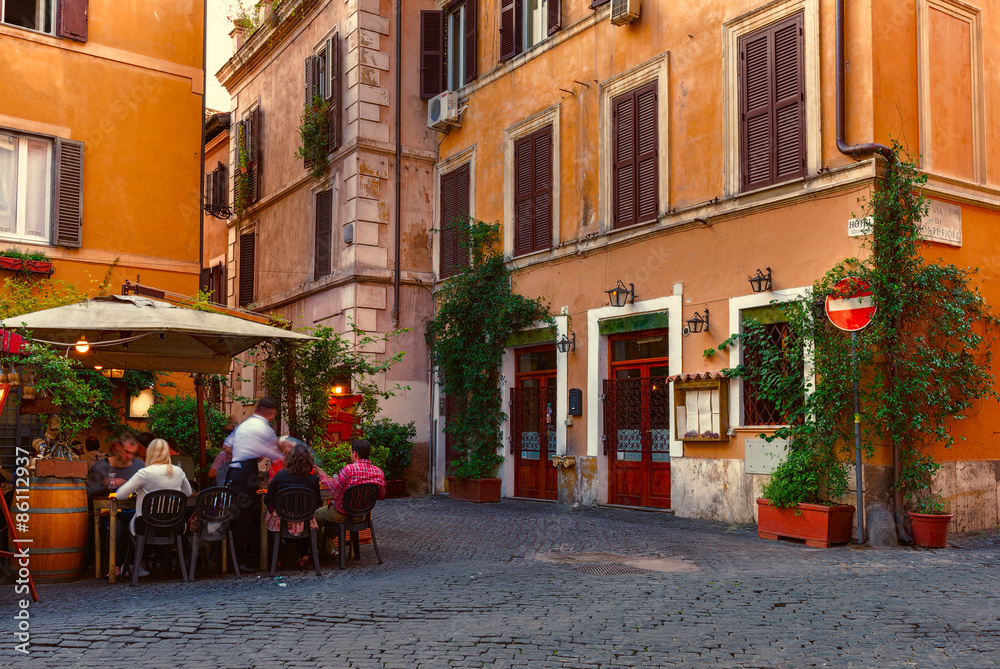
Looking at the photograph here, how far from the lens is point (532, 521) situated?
12.2m

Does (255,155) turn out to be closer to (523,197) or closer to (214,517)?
(523,197)

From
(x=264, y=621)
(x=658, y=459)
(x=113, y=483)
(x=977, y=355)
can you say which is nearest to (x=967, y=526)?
(x=977, y=355)

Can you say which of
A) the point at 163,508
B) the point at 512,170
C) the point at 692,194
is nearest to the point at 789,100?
the point at 692,194

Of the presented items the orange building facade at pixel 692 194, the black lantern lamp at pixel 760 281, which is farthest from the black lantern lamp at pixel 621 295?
the black lantern lamp at pixel 760 281

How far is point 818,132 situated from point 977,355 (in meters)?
3.14

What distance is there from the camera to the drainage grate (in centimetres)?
809

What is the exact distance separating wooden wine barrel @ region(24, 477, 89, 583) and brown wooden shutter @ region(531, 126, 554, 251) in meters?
8.63

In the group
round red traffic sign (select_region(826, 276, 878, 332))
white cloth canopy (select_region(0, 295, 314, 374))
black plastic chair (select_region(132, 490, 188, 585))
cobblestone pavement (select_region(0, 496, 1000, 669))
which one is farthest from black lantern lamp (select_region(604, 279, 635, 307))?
black plastic chair (select_region(132, 490, 188, 585))

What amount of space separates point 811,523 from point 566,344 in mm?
5193

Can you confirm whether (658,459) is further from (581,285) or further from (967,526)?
(967,526)

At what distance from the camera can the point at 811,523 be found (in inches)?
389

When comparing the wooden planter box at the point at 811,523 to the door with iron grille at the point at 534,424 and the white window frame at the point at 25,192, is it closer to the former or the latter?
the door with iron grille at the point at 534,424

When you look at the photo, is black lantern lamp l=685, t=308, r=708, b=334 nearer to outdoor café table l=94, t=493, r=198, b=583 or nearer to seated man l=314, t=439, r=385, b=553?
seated man l=314, t=439, r=385, b=553

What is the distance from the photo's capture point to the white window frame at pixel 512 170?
14.7 metres
